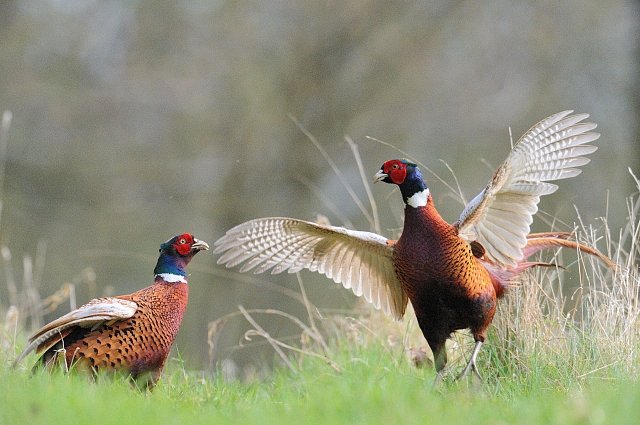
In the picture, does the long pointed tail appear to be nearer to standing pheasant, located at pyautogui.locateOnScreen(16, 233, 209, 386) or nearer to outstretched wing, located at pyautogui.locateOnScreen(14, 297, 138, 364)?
standing pheasant, located at pyautogui.locateOnScreen(16, 233, 209, 386)

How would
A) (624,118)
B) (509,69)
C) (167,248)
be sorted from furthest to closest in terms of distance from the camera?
(509,69) < (624,118) < (167,248)

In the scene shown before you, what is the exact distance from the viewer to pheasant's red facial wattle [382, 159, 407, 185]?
5267 mm

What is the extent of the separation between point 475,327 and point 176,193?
326 inches

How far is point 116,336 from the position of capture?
4.97m

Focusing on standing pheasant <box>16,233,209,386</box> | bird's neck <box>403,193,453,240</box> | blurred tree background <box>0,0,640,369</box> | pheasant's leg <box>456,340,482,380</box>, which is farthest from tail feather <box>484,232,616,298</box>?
blurred tree background <box>0,0,640,369</box>

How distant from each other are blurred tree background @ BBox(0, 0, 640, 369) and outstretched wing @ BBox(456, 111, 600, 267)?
6885 mm

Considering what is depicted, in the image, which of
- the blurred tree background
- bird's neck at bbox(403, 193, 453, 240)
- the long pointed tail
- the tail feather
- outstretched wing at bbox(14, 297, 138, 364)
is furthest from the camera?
the blurred tree background

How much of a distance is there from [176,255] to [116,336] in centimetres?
74

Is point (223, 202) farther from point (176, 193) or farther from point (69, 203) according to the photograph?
point (69, 203)

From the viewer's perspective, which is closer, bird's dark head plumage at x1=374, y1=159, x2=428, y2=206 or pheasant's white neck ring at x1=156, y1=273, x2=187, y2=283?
bird's dark head plumage at x1=374, y1=159, x2=428, y2=206

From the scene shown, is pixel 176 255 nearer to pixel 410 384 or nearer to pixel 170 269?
pixel 170 269

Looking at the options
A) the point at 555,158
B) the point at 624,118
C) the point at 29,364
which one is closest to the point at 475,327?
the point at 555,158

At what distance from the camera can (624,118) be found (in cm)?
1146

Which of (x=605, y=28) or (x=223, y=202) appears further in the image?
(x=223, y=202)
